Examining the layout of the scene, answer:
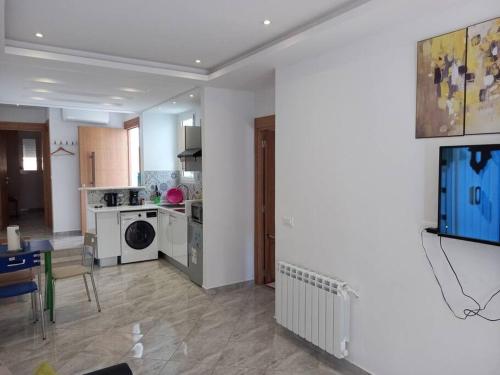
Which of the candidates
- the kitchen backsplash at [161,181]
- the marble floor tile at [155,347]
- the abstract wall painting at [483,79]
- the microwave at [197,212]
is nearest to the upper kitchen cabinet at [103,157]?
the kitchen backsplash at [161,181]

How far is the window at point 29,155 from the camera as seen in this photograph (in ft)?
32.8

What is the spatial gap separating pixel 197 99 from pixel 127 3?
2.65 m

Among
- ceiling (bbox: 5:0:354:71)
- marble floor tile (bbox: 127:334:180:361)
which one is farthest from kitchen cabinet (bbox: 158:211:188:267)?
ceiling (bbox: 5:0:354:71)

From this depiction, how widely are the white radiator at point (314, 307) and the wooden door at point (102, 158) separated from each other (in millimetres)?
4647

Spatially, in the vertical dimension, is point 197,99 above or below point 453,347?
above

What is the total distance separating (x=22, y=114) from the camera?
7.12 metres

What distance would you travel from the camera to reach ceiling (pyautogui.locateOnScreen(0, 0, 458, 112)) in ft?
7.85

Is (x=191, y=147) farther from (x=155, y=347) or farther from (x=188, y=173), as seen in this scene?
(x=155, y=347)

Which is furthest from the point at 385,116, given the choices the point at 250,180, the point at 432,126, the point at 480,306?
the point at 250,180

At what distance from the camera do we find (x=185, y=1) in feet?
7.74

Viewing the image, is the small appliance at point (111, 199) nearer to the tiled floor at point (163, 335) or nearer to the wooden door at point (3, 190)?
the tiled floor at point (163, 335)

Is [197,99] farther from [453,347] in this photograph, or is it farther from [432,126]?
[453,347]

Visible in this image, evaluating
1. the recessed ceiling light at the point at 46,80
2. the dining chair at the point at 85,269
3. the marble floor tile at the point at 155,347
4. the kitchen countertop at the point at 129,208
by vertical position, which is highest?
the recessed ceiling light at the point at 46,80

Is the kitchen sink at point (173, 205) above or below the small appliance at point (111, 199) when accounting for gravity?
below
